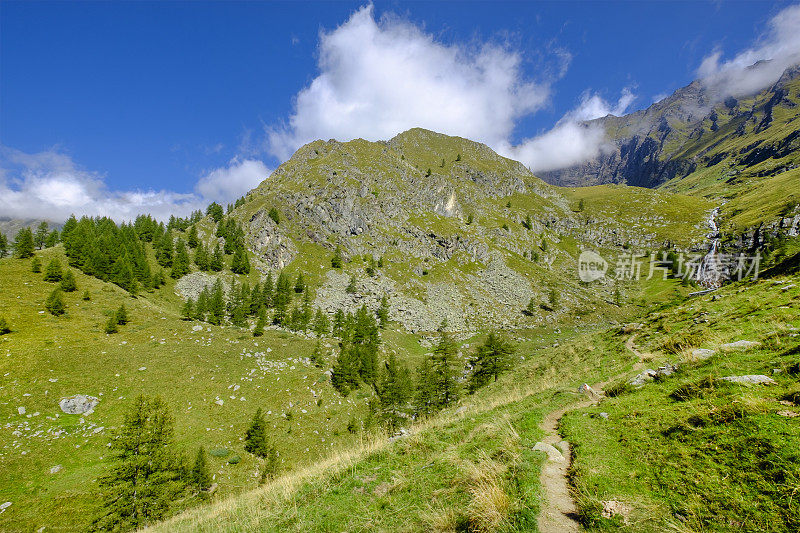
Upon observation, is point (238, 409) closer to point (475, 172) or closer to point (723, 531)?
point (723, 531)

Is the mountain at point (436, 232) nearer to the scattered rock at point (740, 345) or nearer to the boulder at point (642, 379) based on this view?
the boulder at point (642, 379)

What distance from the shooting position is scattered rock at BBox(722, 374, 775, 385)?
7198mm

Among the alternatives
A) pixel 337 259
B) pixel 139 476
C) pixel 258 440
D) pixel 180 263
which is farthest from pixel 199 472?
pixel 337 259

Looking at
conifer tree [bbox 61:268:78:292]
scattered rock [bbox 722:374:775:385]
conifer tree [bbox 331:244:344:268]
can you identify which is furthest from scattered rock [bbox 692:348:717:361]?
conifer tree [bbox 331:244:344:268]

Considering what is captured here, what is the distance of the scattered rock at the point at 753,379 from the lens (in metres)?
7.20

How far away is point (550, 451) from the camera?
7.98 m

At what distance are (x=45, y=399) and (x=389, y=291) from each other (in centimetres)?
7579

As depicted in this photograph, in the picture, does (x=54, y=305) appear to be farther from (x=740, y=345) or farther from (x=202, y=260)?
(x=740, y=345)

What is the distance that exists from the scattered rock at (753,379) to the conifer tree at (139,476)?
3049 centimetres

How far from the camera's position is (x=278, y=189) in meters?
137

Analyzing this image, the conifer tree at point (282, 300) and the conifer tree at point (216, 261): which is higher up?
the conifer tree at point (216, 261)

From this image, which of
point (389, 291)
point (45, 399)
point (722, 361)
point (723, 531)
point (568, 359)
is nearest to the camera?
point (723, 531)

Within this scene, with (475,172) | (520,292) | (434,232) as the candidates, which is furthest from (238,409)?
(475,172)

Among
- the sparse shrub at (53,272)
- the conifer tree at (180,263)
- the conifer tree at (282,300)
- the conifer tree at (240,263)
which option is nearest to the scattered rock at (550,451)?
the conifer tree at (282,300)
